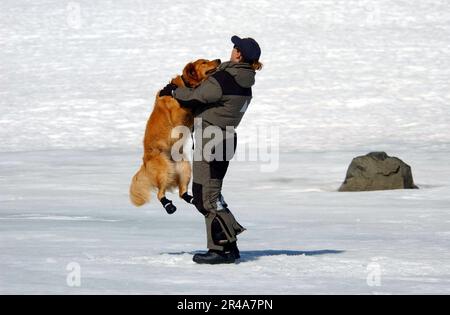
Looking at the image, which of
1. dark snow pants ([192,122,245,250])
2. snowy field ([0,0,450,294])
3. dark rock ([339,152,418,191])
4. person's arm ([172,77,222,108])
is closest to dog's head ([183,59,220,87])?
person's arm ([172,77,222,108])

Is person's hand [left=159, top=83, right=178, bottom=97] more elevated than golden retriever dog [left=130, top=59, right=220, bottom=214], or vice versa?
person's hand [left=159, top=83, right=178, bottom=97]

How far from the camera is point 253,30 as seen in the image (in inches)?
1291

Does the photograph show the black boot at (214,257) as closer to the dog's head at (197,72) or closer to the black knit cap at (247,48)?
the dog's head at (197,72)

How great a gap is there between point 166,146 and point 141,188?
1.34 feet

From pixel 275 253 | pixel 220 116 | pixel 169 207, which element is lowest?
pixel 275 253

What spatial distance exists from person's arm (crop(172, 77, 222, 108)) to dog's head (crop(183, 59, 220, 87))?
13 cm

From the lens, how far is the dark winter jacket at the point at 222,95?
7.09 m

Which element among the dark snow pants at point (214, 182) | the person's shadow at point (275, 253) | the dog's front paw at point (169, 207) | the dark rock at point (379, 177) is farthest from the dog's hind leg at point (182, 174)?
the dark rock at point (379, 177)

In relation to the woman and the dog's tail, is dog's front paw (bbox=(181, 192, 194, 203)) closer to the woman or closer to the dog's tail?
the woman

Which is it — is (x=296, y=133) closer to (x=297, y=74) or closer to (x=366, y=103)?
(x=366, y=103)

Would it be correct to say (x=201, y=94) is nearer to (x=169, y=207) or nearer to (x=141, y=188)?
(x=169, y=207)

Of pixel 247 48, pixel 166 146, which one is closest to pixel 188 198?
pixel 166 146

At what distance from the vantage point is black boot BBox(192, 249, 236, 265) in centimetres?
739

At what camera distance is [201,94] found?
7.08m
